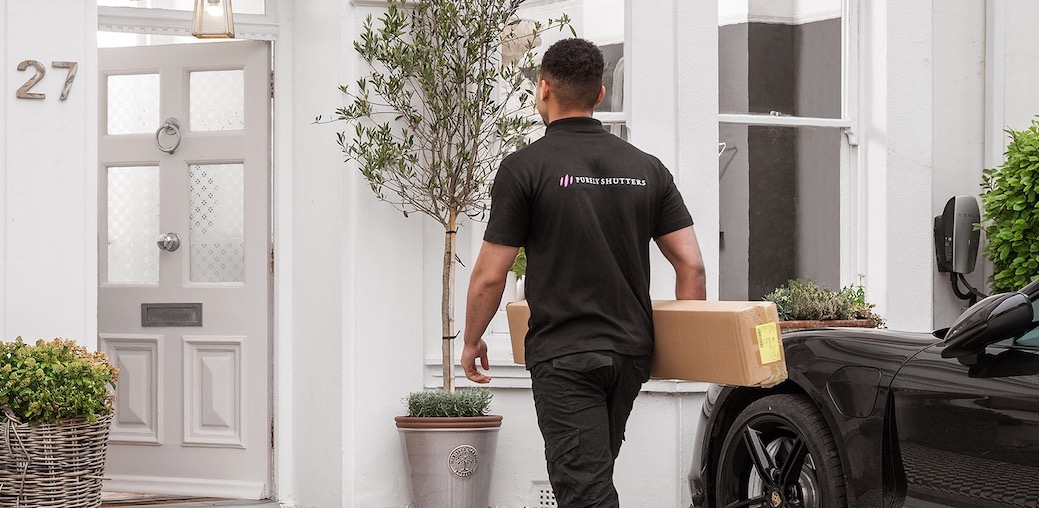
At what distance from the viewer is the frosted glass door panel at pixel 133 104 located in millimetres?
7227

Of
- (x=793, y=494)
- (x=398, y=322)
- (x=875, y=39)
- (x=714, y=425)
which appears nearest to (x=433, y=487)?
(x=398, y=322)

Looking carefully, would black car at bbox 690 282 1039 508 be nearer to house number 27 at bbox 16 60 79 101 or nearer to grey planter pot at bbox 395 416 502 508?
grey planter pot at bbox 395 416 502 508

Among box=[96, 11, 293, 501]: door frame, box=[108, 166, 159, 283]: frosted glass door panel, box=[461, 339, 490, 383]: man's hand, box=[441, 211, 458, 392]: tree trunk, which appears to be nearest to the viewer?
box=[461, 339, 490, 383]: man's hand

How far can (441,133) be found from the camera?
21.6 feet

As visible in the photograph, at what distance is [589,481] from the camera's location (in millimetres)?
3830

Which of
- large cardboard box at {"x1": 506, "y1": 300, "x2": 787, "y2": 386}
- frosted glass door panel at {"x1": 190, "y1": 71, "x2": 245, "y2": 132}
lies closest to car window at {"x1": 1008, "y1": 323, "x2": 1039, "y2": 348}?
large cardboard box at {"x1": 506, "y1": 300, "x2": 787, "y2": 386}

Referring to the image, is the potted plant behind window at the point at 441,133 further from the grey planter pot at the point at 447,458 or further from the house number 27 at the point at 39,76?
the house number 27 at the point at 39,76

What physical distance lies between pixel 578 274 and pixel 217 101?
3792mm

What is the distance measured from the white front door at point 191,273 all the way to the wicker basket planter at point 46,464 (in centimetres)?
150

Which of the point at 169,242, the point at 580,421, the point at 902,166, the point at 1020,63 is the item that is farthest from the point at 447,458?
the point at 1020,63

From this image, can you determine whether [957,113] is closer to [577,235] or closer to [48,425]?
[577,235]

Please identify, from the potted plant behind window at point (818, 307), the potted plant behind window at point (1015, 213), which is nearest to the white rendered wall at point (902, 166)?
the potted plant behind window at point (818, 307)

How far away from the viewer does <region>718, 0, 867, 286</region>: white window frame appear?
7.51 metres

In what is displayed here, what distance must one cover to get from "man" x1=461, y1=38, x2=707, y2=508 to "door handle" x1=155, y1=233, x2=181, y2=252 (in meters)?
3.53
